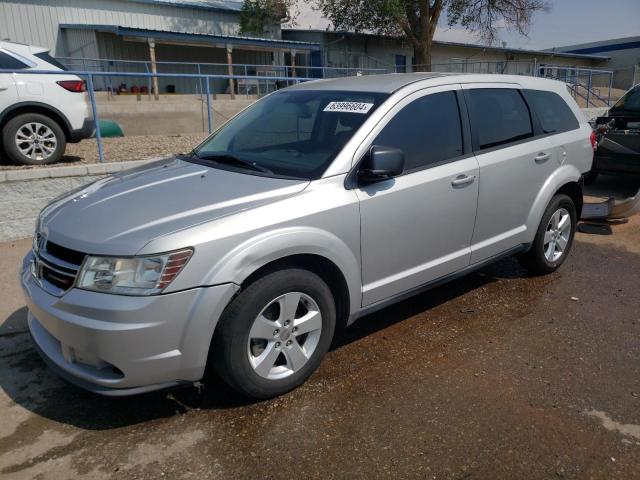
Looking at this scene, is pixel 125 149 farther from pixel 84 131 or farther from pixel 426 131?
pixel 426 131

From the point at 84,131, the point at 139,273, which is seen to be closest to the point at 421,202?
the point at 139,273

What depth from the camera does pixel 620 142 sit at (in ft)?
25.8

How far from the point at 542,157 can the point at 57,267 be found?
3.72 m

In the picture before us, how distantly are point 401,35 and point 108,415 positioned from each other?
25827mm

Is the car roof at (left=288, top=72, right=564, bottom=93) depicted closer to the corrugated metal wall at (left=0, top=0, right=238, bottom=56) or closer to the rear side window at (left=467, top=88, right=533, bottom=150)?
the rear side window at (left=467, top=88, right=533, bottom=150)

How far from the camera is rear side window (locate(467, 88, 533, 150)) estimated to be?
3.99 m

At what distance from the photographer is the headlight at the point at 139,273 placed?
2477 millimetres

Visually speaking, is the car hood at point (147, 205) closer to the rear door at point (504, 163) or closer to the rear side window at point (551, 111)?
the rear door at point (504, 163)

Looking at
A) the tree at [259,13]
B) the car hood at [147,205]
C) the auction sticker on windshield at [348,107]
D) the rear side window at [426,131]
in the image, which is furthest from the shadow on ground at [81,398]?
the tree at [259,13]

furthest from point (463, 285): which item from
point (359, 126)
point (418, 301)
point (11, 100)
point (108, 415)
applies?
point (11, 100)

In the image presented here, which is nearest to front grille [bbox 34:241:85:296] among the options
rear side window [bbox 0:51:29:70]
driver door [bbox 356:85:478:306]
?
driver door [bbox 356:85:478:306]

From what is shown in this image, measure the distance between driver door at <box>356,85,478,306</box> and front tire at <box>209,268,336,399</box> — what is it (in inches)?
16.2

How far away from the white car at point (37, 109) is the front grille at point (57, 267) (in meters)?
4.81

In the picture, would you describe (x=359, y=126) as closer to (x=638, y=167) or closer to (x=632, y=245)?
(x=632, y=245)
